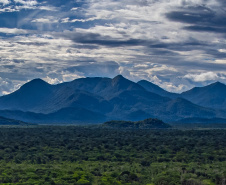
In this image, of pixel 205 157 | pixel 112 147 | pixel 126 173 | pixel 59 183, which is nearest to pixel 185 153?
pixel 205 157

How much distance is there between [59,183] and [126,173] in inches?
537

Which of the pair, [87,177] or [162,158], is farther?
[162,158]

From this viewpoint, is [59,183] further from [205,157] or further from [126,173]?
[205,157]

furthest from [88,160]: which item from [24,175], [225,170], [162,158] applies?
[225,170]

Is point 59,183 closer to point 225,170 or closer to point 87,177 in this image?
point 87,177

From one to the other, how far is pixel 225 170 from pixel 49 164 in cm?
3697

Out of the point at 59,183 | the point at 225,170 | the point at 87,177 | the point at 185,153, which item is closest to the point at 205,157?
the point at 185,153

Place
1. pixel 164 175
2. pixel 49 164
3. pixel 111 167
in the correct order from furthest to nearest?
1. pixel 49 164
2. pixel 111 167
3. pixel 164 175

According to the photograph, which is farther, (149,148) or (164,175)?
(149,148)

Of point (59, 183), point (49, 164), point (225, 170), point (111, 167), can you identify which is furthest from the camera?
point (49, 164)

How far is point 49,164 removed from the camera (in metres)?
78.2

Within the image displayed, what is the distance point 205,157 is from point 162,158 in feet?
Result: 37.7

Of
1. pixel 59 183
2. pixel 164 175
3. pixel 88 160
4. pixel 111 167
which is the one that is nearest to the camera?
pixel 59 183

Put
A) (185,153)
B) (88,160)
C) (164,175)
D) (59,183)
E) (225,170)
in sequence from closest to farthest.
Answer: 1. (59,183)
2. (164,175)
3. (225,170)
4. (88,160)
5. (185,153)
